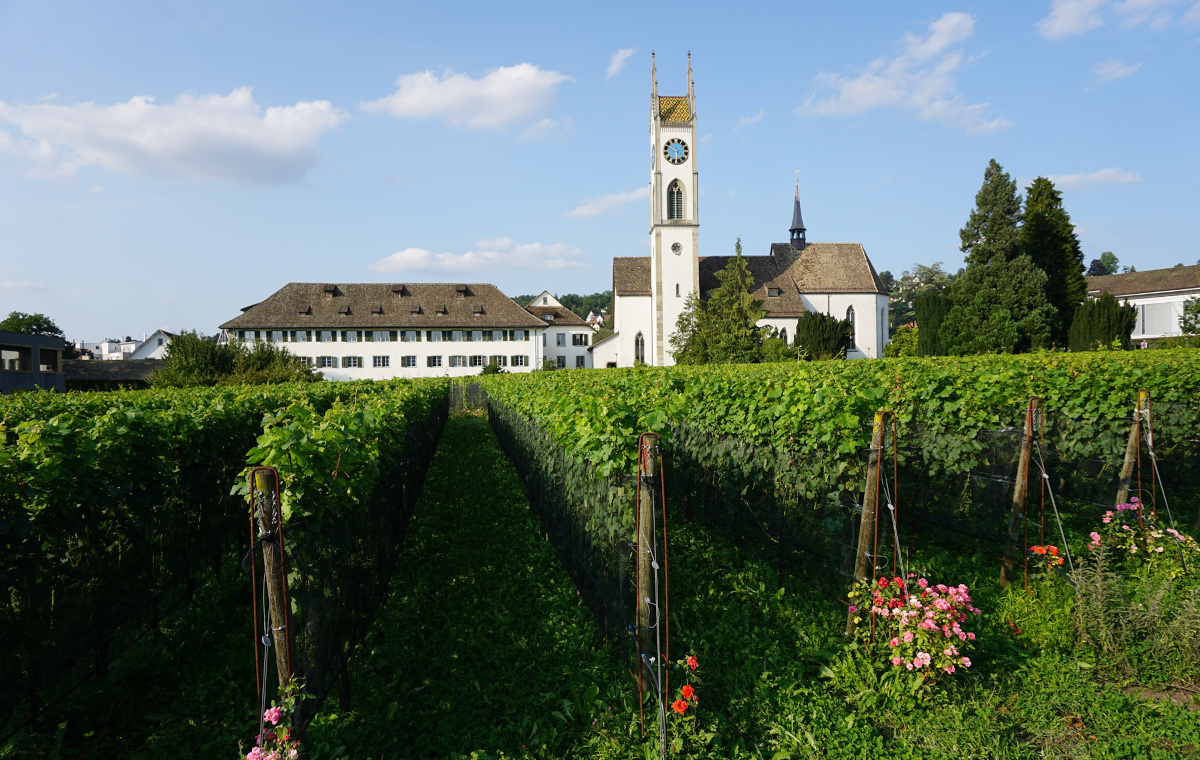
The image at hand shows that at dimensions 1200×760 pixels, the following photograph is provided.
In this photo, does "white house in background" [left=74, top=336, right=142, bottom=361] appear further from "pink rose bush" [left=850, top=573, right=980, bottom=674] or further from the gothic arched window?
"pink rose bush" [left=850, top=573, right=980, bottom=674]

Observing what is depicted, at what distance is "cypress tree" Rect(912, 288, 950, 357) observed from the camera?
39.2 m

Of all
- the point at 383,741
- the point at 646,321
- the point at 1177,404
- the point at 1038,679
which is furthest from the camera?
the point at 646,321

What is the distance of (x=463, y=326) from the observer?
2181 inches

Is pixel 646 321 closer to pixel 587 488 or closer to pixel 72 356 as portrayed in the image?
pixel 587 488

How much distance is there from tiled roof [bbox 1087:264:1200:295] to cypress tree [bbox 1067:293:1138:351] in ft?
56.3

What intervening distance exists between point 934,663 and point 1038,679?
2.72ft

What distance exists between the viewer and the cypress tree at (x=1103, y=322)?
30.6m

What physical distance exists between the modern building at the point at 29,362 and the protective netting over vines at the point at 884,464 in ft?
137

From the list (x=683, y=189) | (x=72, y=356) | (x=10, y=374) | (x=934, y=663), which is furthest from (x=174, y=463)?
(x=72, y=356)

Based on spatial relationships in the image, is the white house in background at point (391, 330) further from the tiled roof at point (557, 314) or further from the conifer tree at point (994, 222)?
the conifer tree at point (994, 222)

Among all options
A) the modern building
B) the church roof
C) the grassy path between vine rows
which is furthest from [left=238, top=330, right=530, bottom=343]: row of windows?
the grassy path between vine rows

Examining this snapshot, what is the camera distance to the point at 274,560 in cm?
318

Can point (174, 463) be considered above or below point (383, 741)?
above

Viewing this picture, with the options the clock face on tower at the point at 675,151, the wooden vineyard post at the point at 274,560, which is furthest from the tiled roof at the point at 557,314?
the wooden vineyard post at the point at 274,560
